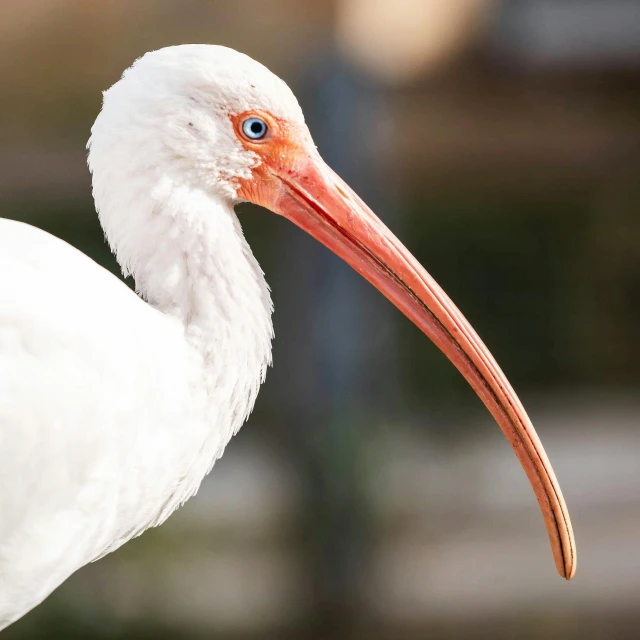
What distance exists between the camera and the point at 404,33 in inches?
143

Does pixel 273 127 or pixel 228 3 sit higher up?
pixel 228 3

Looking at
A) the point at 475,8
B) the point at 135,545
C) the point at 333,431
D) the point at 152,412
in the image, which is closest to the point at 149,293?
the point at 152,412

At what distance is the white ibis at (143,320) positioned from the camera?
3.14ft

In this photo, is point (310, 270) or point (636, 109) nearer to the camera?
point (310, 270)

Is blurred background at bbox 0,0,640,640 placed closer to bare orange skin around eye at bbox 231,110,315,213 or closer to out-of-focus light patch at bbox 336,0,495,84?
out-of-focus light patch at bbox 336,0,495,84

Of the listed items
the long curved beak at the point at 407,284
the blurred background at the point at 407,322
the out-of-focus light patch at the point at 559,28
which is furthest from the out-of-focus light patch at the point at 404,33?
the long curved beak at the point at 407,284

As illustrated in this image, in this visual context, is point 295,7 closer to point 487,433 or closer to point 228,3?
point 228,3

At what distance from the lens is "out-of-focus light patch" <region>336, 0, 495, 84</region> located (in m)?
3.35

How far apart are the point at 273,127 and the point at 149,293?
227mm

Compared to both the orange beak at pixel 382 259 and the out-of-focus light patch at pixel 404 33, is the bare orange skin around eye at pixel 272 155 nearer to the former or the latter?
the orange beak at pixel 382 259

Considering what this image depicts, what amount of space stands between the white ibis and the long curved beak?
15 mm

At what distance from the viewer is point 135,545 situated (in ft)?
9.77

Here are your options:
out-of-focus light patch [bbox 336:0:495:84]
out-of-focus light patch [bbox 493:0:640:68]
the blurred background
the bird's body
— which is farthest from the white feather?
out-of-focus light patch [bbox 493:0:640:68]

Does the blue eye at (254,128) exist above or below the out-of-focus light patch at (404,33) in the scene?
below
